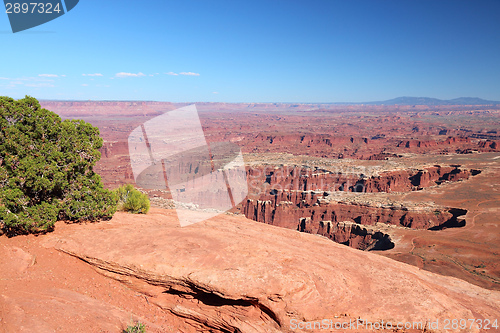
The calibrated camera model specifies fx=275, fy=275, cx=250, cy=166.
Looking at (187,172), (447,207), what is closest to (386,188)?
(447,207)

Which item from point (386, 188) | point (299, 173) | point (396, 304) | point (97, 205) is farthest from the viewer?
point (299, 173)

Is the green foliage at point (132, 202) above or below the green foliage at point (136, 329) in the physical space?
above

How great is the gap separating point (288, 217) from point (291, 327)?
128ft

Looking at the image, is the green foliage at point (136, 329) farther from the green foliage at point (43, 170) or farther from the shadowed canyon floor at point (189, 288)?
the green foliage at point (43, 170)

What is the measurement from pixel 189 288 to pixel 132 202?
930 cm

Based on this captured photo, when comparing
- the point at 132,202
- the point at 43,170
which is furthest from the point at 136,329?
the point at 132,202

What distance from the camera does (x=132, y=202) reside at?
55.8 ft

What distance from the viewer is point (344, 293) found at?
31.9 ft

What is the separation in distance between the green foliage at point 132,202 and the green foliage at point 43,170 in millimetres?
4244

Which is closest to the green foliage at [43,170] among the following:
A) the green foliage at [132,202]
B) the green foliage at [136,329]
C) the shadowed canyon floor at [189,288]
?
the shadowed canyon floor at [189,288]

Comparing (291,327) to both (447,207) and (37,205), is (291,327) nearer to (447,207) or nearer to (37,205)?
(37,205)

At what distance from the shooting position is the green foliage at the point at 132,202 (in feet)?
56.0

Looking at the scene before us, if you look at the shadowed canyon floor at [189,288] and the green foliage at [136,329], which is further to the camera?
the shadowed canyon floor at [189,288]

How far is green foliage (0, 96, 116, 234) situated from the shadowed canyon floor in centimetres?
94
